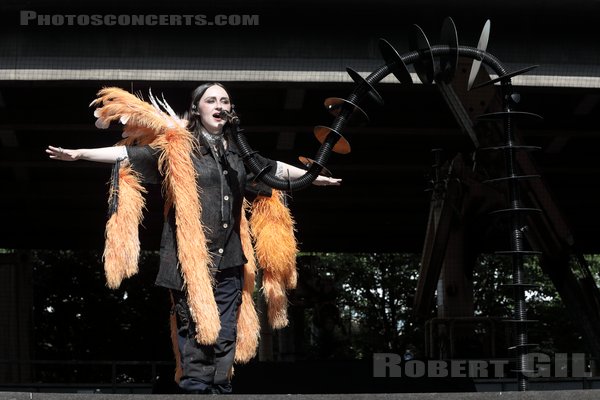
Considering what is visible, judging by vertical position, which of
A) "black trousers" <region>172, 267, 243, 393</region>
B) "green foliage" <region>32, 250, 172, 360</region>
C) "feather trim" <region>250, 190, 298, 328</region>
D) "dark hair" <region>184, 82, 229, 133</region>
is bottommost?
"green foliage" <region>32, 250, 172, 360</region>

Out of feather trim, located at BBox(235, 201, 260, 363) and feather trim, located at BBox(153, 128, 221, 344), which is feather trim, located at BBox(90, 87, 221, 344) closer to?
feather trim, located at BBox(153, 128, 221, 344)

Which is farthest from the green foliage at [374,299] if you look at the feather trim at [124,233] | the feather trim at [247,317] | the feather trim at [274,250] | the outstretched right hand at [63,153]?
the outstretched right hand at [63,153]

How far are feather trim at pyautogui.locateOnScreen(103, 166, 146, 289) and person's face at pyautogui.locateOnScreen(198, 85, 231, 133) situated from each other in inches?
16.8

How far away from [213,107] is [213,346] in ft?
3.64

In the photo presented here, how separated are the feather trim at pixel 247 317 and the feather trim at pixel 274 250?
12cm

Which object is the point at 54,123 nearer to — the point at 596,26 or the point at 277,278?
the point at 596,26

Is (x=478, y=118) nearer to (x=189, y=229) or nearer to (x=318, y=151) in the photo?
(x=318, y=151)

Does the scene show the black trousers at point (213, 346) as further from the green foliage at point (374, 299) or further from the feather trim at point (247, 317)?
the green foliage at point (374, 299)

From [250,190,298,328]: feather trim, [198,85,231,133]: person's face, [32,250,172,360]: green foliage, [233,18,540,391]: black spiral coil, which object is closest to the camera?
[233,18,540,391]: black spiral coil

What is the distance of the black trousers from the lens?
13.0 ft

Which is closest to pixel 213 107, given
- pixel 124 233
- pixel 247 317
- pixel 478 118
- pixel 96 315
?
pixel 124 233

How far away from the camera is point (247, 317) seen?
14.5 feet

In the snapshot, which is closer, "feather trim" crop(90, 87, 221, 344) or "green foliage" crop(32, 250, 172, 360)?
"feather trim" crop(90, 87, 221, 344)

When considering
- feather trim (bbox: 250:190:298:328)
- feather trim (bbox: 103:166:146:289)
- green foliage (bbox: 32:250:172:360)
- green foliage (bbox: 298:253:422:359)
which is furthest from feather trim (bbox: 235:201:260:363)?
green foliage (bbox: 298:253:422:359)
